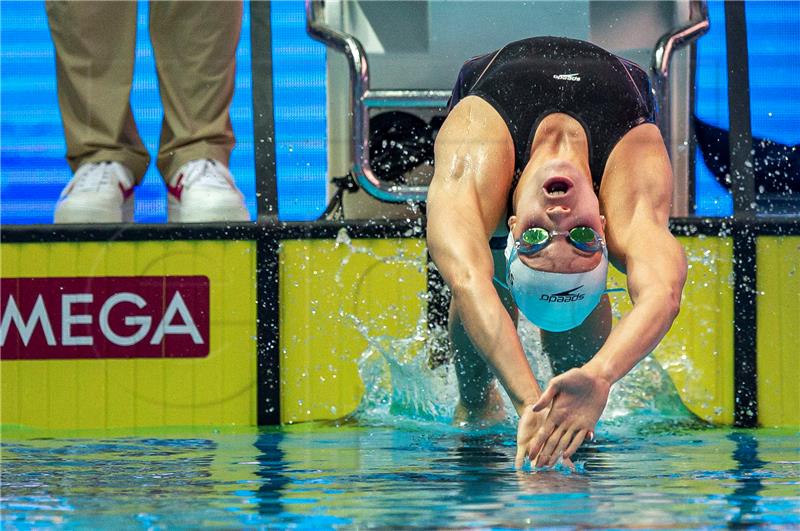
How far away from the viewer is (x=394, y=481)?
2047 millimetres

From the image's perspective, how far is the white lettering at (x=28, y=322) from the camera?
326 cm

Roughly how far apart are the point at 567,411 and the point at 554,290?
1.08 ft

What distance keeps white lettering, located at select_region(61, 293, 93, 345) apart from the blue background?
8.8 inches

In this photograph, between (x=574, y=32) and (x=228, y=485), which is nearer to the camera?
(x=228, y=485)

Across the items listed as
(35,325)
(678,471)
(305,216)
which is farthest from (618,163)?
(35,325)

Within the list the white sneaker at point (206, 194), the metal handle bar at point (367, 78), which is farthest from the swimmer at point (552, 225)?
the white sneaker at point (206, 194)

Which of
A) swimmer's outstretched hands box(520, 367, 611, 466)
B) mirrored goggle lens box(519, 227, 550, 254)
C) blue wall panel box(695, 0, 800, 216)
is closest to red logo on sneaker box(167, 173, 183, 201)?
mirrored goggle lens box(519, 227, 550, 254)

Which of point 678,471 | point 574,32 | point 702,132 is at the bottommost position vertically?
point 678,471

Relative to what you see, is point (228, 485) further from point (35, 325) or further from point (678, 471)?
point (35, 325)

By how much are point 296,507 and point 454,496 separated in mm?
238

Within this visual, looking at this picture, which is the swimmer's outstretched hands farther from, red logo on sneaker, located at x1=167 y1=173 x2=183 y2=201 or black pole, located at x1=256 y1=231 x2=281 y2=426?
red logo on sneaker, located at x1=167 y1=173 x2=183 y2=201

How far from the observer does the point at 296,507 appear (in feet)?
5.85

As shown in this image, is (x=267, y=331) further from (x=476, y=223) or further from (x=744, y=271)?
(x=744, y=271)

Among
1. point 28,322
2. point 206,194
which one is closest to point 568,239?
point 206,194
